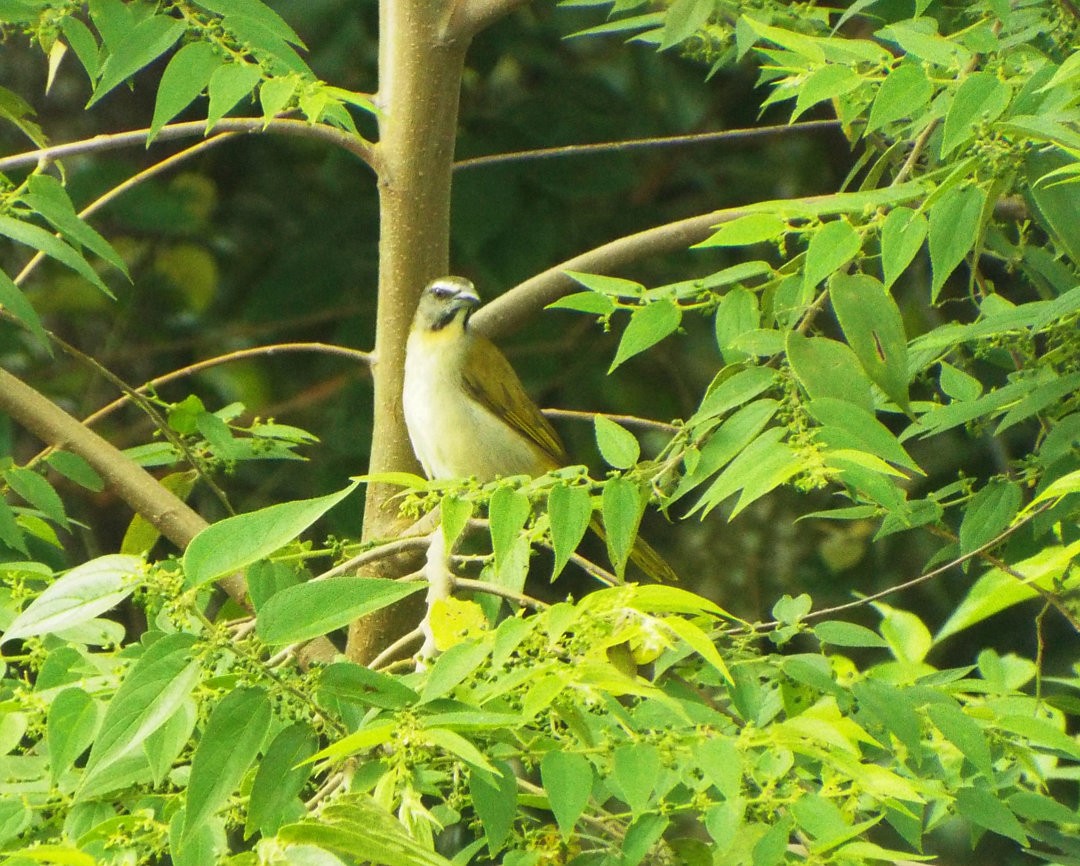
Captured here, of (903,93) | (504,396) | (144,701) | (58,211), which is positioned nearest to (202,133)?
(58,211)

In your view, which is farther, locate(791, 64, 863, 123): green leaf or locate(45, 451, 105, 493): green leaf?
locate(45, 451, 105, 493): green leaf

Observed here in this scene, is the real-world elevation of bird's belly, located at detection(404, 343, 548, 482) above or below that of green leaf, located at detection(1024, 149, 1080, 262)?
below

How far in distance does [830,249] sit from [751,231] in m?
0.11

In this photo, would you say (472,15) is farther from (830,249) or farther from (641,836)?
(641,836)

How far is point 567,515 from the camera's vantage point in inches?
66.4

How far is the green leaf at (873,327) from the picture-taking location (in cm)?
183

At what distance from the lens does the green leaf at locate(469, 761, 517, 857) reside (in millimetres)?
1498

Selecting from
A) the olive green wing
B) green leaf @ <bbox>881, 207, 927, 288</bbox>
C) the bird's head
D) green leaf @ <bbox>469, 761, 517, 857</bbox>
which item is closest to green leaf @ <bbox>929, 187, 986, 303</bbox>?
green leaf @ <bbox>881, 207, 927, 288</bbox>

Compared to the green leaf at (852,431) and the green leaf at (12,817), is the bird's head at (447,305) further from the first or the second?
the green leaf at (12,817)

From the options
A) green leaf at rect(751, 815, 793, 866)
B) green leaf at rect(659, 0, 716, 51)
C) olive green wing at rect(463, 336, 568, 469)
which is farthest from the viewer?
olive green wing at rect(463, 336, 568, 469)

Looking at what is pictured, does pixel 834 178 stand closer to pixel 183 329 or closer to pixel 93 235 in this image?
pixel 183 329

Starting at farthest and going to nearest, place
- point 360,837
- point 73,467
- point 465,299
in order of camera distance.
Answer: point 465,299 → point 73,467 → point 360,837

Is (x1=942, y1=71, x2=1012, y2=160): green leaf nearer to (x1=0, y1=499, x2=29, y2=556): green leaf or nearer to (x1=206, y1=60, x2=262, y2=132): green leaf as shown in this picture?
(x1=206, y1=60, x2=262, y2=132): green leaf

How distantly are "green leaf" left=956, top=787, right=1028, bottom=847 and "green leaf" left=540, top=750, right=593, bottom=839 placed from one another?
774 millimetres
